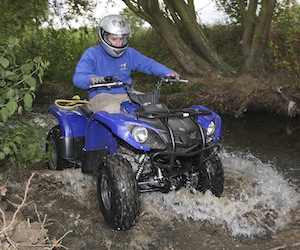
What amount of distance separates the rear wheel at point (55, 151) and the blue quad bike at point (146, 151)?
1.49 feet

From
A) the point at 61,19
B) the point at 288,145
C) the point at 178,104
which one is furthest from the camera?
the point at 61,19

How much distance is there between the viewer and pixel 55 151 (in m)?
4.89

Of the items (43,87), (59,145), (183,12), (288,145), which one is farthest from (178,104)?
(59,145)

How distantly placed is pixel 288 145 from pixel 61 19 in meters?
7.19

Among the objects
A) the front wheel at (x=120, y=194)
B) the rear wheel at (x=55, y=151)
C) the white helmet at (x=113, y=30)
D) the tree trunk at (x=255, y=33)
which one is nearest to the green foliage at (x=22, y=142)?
the rear wheel at (x=55, y=151)

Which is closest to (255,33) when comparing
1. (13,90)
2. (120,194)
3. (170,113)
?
(170,113)

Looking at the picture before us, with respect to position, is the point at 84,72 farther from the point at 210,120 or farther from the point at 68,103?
the point at 210,120

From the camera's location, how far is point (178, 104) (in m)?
9.13

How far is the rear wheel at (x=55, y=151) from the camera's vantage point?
15.6ft

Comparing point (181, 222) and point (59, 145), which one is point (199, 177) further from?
point (59, 145)

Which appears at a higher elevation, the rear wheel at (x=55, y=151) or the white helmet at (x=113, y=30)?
the white helmet at (x=113, y=30)

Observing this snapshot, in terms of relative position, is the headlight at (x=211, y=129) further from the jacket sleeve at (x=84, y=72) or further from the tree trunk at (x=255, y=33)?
the tree trunk at (x=255, y=33)

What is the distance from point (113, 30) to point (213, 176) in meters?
1.77

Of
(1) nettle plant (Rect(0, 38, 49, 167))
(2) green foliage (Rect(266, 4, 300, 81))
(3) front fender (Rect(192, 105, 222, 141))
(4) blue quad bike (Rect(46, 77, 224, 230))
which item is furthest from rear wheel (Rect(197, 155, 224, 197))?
(2) green foliage (Rect(266, 4, 300, 81))
